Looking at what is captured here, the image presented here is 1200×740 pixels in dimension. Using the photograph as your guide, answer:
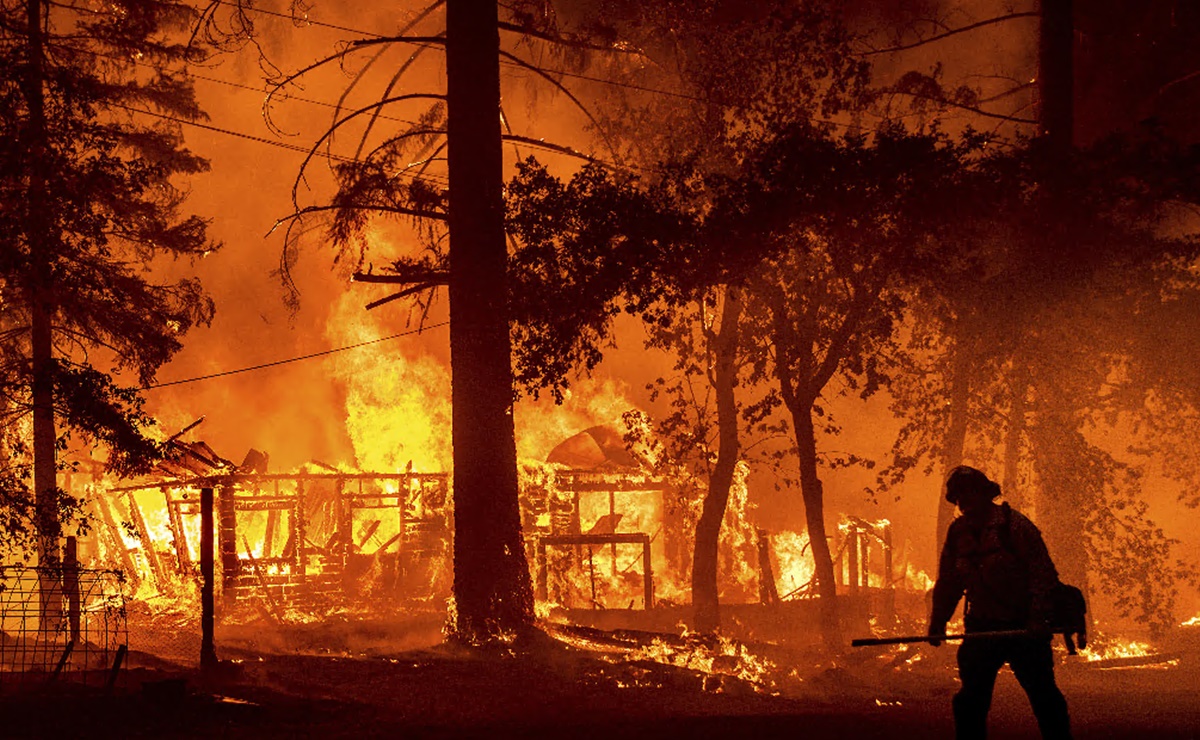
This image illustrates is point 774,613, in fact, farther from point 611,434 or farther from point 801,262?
point 611,434

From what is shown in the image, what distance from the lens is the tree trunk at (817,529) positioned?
15.8 meters

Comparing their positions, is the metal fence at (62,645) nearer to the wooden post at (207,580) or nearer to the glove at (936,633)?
the wooden post at (207,580)

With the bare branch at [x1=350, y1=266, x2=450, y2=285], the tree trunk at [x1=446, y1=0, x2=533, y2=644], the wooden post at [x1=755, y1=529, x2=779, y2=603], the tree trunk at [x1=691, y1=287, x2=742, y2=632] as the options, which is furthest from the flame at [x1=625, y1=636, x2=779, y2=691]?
the wooden post at [x1=755, y1=529, x2=779, y2=603]

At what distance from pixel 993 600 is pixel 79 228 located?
10.9 meters

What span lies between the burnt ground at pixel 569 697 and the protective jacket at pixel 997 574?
6.36 feet

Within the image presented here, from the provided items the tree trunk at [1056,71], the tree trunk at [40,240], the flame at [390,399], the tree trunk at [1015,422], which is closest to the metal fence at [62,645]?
the tree trunk at [40,240]

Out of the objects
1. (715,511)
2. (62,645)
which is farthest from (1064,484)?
(62,645)

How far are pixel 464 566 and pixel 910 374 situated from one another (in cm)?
841

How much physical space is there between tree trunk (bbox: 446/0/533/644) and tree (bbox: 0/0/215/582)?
3841 mm

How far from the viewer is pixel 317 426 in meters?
46.6

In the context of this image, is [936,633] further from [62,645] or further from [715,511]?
[715,511]

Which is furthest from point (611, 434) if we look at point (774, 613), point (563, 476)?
point (774, 613)

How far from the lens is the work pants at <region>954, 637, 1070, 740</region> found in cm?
656

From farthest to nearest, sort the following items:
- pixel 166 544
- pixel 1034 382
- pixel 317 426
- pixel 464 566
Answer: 1. pixel 317 426
2. pixel 166 544
3. pixel 1034 382
4. pixel 464 566
